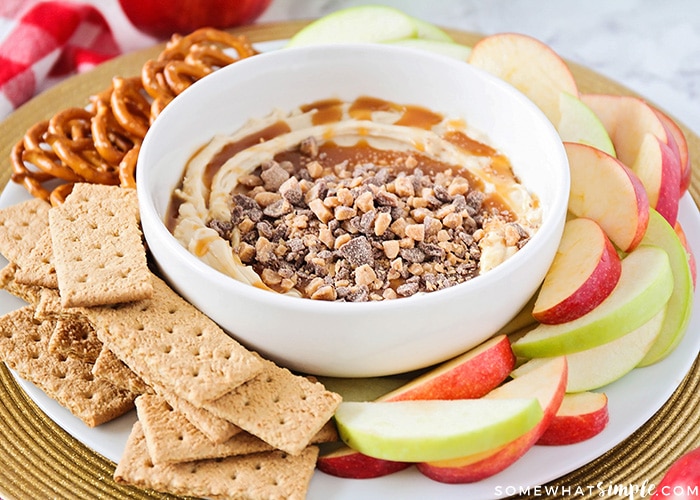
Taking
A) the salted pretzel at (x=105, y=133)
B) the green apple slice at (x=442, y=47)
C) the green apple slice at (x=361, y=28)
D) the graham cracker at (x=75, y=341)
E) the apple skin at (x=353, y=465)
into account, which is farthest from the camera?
the green apple slice at (x=361, y=28)

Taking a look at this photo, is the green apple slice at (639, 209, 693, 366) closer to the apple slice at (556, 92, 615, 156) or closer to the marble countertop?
the apple slice at (556, 92, 615, 156)

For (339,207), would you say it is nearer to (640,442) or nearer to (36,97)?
(640,442)

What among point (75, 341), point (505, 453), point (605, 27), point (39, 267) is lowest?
point (605, 27)

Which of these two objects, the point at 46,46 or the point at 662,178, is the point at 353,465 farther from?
the point at 46,46

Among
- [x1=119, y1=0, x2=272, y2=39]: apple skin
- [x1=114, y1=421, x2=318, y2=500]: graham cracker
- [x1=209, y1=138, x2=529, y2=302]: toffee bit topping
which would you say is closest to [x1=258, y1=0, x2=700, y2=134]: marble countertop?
[x1=119, y1=0, x2=272, y2=39]: apple skin

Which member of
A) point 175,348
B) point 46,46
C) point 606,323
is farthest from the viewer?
point 46,46

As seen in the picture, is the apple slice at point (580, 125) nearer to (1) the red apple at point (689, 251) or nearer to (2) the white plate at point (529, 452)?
(1) the red apple at point (689, 251)

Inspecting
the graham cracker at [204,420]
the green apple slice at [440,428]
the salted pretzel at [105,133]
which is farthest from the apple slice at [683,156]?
the graham cracker at [204,420]

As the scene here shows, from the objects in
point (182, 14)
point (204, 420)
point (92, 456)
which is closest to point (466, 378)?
point (204, 420)
